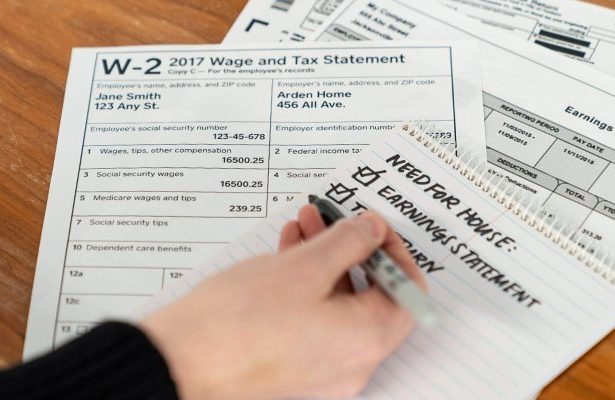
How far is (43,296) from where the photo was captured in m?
0.58

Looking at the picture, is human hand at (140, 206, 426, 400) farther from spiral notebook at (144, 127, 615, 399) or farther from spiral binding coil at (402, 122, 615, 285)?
spiral binding coil at (402, 122, 615, 285)

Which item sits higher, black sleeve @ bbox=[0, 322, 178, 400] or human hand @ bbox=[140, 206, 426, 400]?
human hand @ bbox=[140, 206, 426, 400]

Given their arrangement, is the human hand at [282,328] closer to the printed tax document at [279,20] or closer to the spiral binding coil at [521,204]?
the spiral binding coil at [521,204]

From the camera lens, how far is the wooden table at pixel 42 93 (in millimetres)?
560

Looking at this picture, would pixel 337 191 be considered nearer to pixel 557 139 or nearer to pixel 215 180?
pixel 215 180

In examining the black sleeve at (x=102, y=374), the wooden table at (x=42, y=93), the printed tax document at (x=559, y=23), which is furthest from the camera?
the printed tax document at (x=559, y=23)

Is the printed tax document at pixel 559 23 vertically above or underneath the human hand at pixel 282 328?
above

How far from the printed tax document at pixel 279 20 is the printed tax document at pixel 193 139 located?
0.15 feet

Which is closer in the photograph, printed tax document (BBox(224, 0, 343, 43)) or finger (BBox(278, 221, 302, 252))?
finger (BBox(278, 221, 302, 252))

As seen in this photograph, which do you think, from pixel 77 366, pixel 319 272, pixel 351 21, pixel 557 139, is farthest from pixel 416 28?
pixel 77 366

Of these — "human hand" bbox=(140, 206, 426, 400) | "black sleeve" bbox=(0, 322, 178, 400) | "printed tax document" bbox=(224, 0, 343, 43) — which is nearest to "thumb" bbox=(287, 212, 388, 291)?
"human hand" bbox=(140, 206, 426, 400)

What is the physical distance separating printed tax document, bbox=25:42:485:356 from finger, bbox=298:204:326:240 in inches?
3.0

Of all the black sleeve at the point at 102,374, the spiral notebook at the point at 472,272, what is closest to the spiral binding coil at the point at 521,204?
the spiral notebook at the point at 472,272

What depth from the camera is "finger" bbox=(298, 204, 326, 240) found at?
1.78 feet
